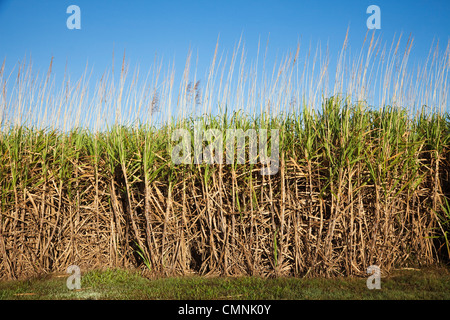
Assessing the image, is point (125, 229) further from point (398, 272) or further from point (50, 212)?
point (398, 272)

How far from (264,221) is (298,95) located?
1.71 meters

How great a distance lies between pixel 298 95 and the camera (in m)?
4.75

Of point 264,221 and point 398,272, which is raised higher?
point 264,221

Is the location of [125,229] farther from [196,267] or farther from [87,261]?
[196,267]

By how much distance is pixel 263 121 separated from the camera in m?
4.67

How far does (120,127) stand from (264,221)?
2235 millimetres

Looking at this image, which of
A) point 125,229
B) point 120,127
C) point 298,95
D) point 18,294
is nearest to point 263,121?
point 298,95

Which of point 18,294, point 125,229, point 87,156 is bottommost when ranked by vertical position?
point 18,294

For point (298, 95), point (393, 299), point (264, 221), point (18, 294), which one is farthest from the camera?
point (298, 95)

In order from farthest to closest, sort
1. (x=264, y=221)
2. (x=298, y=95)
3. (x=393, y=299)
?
(x=298, y=95) < (x=264, y=221) < (x=393, y=299)

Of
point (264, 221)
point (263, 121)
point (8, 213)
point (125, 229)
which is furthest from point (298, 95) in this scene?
point (8, 213)

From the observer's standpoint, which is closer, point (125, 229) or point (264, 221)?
point (264, 221)

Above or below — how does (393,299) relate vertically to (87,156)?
below

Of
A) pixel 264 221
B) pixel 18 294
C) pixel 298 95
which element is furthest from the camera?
pixel 298 95
